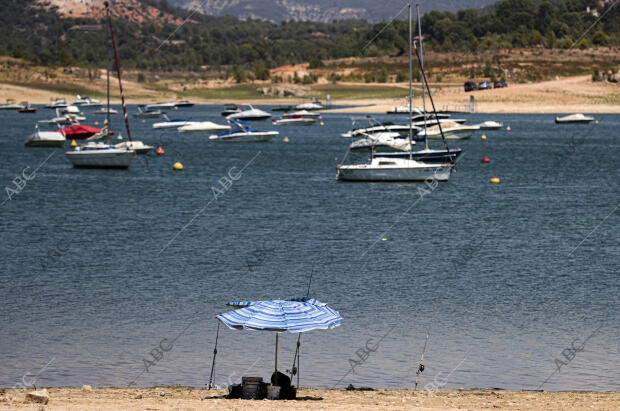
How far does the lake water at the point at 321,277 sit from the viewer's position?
23.8m

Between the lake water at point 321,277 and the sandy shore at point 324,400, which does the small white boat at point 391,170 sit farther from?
the sandy shore at point 324,400

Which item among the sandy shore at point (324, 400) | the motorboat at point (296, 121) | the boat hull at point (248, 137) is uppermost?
the sandy shore at point (324, 400)

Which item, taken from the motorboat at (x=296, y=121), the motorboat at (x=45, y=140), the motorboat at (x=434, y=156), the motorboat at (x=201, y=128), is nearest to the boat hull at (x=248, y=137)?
the motorboat at (x=201, y=128)

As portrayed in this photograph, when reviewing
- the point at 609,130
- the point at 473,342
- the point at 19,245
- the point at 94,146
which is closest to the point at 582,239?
the point at 473,342

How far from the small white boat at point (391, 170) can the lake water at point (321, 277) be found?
933mm

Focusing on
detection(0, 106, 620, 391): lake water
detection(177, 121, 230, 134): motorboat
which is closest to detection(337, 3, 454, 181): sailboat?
detection(0, 106, 620, 391): lake water

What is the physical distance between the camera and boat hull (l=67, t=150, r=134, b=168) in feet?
237

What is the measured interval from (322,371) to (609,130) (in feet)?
367

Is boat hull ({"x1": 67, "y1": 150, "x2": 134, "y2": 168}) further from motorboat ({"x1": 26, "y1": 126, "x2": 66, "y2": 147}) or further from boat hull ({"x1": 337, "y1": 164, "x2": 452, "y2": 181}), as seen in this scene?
motorboat ({"x1": 26, "y1": 126, "x2": 66, "y2": 147})

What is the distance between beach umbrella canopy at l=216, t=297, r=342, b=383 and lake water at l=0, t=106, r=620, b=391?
3.39 meters

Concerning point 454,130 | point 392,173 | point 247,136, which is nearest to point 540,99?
point 454,130

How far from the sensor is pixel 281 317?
18750 millimetres

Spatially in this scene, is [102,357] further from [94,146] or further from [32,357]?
[94,146]

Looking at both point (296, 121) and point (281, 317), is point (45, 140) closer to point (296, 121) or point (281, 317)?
point (296, 121)
